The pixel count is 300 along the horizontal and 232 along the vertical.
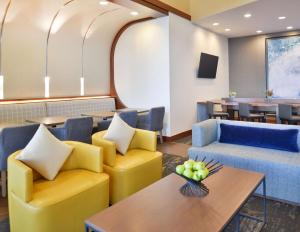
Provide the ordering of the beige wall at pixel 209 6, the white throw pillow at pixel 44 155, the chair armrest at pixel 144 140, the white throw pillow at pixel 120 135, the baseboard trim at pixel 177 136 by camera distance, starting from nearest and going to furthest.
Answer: the white throw pillow at pixel 44 155 < the white throw pillow at pixel 120 135 < the chair armrest at pixel 144 140 < the beige wall at pixel 209 6 < the baseboard trim at pixel 177 136

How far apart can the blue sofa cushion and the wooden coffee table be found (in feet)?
3.74

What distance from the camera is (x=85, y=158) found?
8.66 feet

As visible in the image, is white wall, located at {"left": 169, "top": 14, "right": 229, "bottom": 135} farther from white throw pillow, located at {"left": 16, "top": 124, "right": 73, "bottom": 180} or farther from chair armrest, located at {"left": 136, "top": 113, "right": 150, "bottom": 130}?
white throw pillow, located at {"left": 16, "top": 124, "right": 73, "bottom": 180}

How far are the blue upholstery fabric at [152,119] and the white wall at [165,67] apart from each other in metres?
0.46

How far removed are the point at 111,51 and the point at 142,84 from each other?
4.91 ft

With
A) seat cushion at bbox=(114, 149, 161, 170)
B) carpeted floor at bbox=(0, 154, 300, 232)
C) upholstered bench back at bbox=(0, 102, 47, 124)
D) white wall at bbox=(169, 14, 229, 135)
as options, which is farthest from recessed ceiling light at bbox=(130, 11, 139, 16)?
carpeted floor at bbox=(0, 154, 300, 232)

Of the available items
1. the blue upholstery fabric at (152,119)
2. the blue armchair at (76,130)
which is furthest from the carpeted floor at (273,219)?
the blue upholstery fabric at (152,119)

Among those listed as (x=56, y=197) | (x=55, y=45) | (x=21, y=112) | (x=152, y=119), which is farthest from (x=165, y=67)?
(x=56, y=197)

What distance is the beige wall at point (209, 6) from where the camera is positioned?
5.11 metres

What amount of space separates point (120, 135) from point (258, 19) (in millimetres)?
4935

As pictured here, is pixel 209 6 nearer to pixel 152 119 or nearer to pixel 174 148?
pixel 152 119

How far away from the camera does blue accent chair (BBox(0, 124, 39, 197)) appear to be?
9.66 feet

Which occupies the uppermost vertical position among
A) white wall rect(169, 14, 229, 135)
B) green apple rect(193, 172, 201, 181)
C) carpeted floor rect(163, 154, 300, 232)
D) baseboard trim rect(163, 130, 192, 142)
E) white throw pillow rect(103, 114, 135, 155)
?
white wall rect(169, 14, 229, 135)

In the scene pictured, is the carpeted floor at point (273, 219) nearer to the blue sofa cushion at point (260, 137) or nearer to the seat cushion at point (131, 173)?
the blue sofa cushion at point (260, 137)
